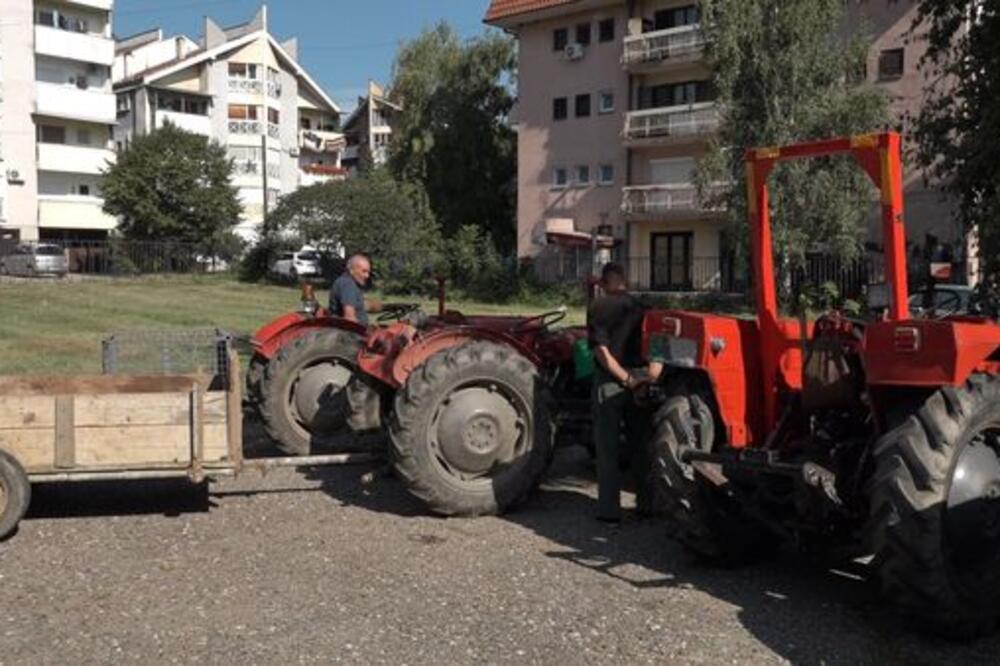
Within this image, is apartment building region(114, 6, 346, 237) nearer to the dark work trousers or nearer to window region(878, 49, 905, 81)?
window region(878, 49, 905, 81)

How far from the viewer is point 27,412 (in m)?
6.75

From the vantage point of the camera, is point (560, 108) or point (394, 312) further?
point (560, 108)

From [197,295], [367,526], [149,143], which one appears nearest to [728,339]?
[367,526]

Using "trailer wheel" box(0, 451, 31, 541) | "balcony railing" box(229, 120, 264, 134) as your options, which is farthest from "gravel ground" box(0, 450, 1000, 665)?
"balcony railing" box(229, 120, 264, 134)

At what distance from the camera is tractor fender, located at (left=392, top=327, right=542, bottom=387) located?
7.71m

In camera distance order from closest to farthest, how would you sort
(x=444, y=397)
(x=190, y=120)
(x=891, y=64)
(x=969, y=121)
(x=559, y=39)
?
(x=444, y=397), (x=969, y=121), (x=891, y=64), (x=559, y=39), (x=190, y=120)

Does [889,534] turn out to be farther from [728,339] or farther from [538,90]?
[538,90]

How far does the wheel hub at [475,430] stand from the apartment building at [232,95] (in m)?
61.3

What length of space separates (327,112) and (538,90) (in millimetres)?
45721

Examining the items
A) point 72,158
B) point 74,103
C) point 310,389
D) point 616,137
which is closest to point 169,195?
point 72,158

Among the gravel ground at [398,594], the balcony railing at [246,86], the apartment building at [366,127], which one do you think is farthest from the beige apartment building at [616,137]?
the apartment building at [366,127]

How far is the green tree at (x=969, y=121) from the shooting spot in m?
7.99

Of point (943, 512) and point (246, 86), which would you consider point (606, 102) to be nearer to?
point (246, 86)

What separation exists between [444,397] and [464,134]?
161 feet
